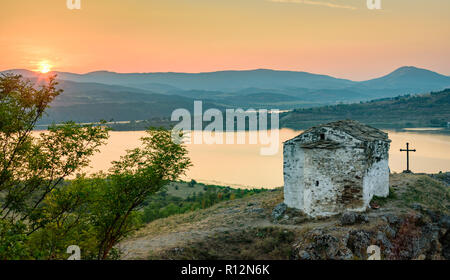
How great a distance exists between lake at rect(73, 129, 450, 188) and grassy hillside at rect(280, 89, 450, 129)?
19.1m

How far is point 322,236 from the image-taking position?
1359 cm

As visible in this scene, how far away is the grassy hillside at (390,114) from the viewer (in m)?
85.5

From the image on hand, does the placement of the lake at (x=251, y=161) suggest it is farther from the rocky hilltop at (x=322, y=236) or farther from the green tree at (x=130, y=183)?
the green tree at (x=130, y=183)

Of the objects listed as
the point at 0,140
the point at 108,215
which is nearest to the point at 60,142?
the point at 0,140

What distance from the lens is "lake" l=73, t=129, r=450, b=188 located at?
42.3 meters

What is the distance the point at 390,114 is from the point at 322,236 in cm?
8687

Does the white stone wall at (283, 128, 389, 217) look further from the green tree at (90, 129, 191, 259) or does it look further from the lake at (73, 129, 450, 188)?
the lake at (73, 129, 450, 188)

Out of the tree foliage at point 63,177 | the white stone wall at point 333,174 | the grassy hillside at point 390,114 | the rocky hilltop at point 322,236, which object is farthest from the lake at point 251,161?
the tree foliage at point 63,177

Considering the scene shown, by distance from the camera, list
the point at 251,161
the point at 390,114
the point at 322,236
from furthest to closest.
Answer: the point at 390,114, the point at 251,161, the point at 322,236

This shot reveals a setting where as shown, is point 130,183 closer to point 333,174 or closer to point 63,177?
point 63,177

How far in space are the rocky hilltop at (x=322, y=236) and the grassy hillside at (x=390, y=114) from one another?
71.3m

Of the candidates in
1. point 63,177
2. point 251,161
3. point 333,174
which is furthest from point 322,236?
point 251,161

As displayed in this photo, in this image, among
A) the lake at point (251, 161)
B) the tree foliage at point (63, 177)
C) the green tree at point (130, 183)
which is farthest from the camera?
the lake at point (251, 161)

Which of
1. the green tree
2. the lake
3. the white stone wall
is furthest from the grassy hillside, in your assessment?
the green tree
